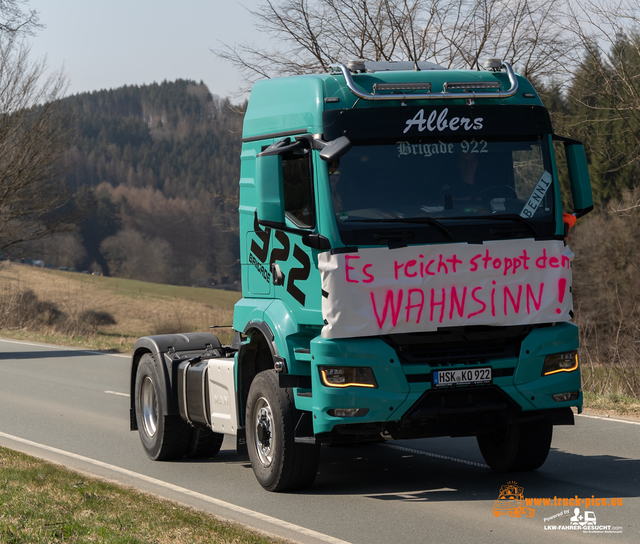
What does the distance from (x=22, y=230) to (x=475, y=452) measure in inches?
1127

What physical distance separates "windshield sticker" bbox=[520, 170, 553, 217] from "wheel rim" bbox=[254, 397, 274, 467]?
257 centimetres

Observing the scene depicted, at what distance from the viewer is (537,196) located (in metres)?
6.84

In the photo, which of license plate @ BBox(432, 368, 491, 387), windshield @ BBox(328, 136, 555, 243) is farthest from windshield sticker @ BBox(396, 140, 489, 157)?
license plate @ BBox(432, 368, 491, 387)

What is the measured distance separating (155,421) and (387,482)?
2788 mm

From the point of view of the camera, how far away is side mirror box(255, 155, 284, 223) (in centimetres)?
648

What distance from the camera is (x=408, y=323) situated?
649cm

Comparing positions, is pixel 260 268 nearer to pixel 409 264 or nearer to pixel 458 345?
pixel 409 264

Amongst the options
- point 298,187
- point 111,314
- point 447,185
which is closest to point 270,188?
point 298,187

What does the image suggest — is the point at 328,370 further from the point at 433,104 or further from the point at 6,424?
the point at 6,424

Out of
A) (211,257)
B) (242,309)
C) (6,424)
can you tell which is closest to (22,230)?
(6,424)

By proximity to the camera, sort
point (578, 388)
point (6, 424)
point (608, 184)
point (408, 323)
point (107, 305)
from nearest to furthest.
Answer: point (408, 323) < point (578, 388) < point (6, 424) < point (608, 184) < point (107, 305)

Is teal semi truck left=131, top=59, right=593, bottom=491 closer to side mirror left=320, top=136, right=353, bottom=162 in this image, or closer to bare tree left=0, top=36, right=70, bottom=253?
side mirror left=320, top=136, right=353, bottom=162

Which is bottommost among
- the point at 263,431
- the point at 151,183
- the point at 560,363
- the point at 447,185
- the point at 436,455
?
the point at 436,455

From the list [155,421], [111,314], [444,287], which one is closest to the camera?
[444,287]
